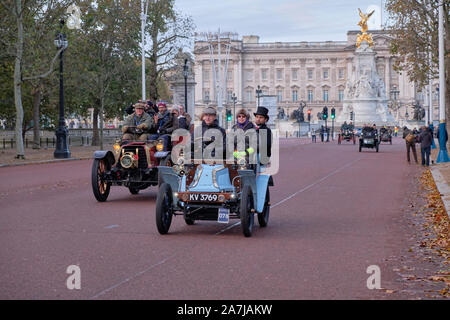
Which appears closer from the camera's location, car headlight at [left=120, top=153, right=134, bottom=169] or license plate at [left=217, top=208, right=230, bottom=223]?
license plate at [left=217, top=208, right=230, bottom=223]

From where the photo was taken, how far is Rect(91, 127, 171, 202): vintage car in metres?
15.4

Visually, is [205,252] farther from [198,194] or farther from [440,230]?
[440,230]

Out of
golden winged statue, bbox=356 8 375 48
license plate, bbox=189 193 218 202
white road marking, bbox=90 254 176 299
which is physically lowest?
white road marking, bbox=90 254 176 299

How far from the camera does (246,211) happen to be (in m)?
10.2

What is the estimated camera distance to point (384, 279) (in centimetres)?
769

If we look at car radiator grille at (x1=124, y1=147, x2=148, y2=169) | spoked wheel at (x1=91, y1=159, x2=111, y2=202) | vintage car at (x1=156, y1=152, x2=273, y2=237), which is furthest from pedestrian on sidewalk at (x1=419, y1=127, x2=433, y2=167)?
vintage car at (x1=156, y1=152, x2=273, y2=237)

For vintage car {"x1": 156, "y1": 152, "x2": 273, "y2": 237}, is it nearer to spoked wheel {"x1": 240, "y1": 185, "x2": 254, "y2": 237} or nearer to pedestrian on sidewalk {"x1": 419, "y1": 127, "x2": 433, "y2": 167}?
spoked wheel {"x1": 240, "y1": 185, "x2": 254, "y2": 237}

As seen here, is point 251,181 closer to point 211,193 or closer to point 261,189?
point 261,189

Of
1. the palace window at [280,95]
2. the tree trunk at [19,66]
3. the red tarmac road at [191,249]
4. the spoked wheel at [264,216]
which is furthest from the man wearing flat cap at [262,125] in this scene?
the palace window at [280,95]

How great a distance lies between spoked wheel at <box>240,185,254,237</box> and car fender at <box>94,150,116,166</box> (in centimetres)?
561

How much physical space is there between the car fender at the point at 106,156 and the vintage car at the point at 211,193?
14.9 feet

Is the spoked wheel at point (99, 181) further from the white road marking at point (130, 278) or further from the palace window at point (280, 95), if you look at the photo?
the palace window at point (280, 95)

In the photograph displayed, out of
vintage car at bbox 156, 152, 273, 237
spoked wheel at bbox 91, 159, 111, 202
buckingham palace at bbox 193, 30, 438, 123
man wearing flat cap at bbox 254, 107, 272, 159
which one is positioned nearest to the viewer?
vintage car at bbox 156, 152, 273, 237

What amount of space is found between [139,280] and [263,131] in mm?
4464
